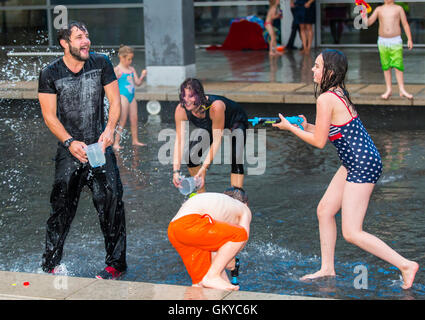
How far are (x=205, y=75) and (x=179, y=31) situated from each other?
126cm

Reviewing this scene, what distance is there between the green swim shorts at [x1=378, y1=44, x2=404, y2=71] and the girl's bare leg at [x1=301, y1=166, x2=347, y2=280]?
6.22 m

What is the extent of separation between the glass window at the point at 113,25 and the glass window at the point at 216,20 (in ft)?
5.13

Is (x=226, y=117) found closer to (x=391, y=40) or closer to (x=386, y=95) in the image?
(x=386, y=95)

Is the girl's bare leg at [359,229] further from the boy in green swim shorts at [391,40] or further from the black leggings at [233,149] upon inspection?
the boy in green swim shorts at [391,40]

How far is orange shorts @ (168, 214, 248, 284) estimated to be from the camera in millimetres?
5176

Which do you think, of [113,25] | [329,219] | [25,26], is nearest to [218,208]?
[329,219]

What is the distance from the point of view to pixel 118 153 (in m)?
10.2

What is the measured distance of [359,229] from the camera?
5.40 m

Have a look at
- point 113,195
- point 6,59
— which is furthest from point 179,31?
point 113,195

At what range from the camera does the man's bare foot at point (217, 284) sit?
16.4 feet

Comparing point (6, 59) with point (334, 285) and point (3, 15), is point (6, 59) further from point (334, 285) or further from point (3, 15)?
point (334, 285)

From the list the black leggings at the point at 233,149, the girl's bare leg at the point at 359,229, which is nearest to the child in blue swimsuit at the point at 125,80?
the black leggings at the point at 233,149

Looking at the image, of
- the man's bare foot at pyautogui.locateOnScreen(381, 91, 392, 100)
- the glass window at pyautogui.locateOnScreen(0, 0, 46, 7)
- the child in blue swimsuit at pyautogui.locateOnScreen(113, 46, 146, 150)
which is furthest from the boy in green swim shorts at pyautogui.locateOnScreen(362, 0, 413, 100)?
the glass window at pyautogui.locateOnScreen(0, 0, 46, 7)

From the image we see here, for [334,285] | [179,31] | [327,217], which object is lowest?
[334,285]
